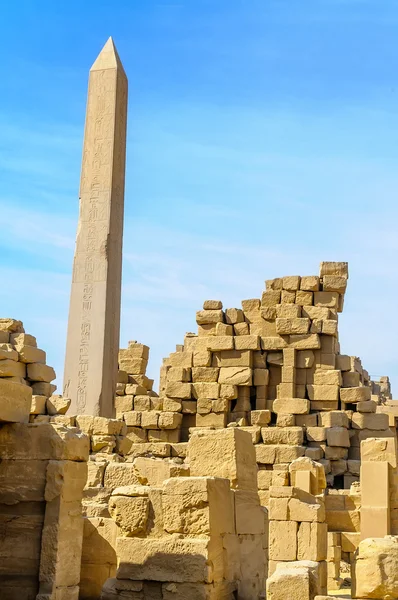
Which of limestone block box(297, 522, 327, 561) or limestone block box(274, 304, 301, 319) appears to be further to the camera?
limestone block box(274, 304, 301, 319)

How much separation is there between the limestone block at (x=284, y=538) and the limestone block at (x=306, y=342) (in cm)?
575

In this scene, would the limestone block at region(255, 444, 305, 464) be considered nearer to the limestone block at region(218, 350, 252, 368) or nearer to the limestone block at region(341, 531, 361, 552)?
the limestone block at region(218, 350, 252, 368)

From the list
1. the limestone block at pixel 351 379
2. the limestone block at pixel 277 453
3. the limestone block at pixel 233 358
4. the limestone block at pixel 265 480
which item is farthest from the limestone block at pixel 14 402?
the limestone block at pixel 351 379

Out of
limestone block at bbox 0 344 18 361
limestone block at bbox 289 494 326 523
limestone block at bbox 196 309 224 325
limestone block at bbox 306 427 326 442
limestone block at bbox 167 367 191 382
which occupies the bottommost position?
limestone block at bbox 289 494 326 523

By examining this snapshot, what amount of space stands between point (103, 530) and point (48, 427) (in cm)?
156

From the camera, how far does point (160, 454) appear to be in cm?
1789

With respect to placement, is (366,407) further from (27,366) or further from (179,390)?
(27,366)

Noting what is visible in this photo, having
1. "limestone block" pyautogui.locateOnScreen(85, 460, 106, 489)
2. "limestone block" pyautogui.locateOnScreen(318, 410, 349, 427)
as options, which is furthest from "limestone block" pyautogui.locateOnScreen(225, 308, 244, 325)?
"limestone block" pyautogui.locateOnScreen(85, 460, 106, 489)

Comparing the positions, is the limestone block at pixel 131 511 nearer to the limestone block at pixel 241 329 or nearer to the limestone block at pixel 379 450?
the limestone block at pixel 379 450

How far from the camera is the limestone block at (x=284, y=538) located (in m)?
12.7

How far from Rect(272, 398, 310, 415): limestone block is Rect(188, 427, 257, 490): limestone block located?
345 inches

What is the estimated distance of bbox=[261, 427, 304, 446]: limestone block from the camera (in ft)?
56.6

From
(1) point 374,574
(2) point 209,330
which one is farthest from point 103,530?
(2) point 209,330

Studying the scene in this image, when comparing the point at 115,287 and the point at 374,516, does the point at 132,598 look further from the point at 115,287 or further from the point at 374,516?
the point at 115,287
